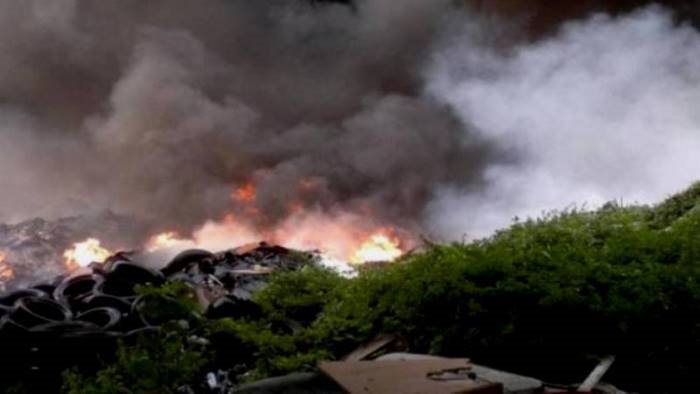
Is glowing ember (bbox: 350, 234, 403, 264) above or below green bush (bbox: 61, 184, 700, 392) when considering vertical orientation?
above

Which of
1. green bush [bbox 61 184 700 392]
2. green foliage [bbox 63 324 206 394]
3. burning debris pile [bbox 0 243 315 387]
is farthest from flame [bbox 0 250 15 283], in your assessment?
green foliage [bbox 63 324 206 394]

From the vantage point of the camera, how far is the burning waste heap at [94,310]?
269 inches

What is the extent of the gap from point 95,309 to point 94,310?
16 mm

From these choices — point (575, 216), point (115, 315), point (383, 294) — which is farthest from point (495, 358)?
point (575, 216)

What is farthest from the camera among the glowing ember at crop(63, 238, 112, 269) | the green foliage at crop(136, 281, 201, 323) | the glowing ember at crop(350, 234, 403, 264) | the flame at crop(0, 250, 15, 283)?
the glowing ember at crop(350, 234, 403, 264)

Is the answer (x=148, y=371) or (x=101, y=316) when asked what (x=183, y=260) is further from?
(x=148, y=371)

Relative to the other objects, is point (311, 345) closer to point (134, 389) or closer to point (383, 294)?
point (383, 294)

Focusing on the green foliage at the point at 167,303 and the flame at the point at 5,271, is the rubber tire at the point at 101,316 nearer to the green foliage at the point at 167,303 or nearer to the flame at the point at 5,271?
the green foliage at the point at 167,303

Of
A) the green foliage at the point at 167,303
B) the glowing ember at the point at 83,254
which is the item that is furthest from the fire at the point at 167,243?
the green foliage at the point at 167,303

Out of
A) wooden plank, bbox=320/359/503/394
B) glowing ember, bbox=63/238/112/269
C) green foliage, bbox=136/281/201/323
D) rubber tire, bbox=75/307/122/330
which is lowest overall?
wooden plank, bbox=320/359/503/394

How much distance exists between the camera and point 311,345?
23.6 ft

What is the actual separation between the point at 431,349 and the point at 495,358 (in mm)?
557

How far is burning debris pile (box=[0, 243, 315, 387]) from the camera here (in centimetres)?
684

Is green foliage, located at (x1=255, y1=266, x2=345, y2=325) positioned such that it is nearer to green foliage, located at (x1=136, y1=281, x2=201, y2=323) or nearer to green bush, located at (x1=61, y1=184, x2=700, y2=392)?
green bush, located at (x1=61, y1=184, x2=700, y2=392)
